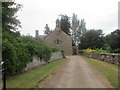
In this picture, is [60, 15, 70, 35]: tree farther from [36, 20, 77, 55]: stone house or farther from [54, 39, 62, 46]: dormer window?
[54, 39, 62, 46]: dormer window

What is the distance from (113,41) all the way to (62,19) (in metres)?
24.0

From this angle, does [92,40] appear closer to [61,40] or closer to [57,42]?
[61,40]

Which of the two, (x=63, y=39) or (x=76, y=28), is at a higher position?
(x=76, y=28)

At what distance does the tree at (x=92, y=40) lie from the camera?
2514 inches

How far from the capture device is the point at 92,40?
64.7 m

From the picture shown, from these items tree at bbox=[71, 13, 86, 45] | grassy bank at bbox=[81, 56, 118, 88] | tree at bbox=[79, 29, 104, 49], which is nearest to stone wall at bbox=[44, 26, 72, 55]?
tree at bbox=[79, 29, 104, 49]

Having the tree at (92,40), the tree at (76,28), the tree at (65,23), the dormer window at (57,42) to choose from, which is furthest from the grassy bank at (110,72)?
the tree at (76,28)

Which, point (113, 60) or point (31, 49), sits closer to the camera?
point (31, 49)

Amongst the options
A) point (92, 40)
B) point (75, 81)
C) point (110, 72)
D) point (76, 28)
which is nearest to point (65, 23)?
point (92, 40)

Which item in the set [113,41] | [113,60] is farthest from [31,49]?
[113,41]

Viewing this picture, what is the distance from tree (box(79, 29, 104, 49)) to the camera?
6385 centimetres

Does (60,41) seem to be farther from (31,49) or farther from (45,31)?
(45,31)

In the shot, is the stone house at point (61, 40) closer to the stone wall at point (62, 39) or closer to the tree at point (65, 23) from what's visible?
the stone wall at point (62, 39)

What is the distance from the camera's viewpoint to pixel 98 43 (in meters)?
64.0
